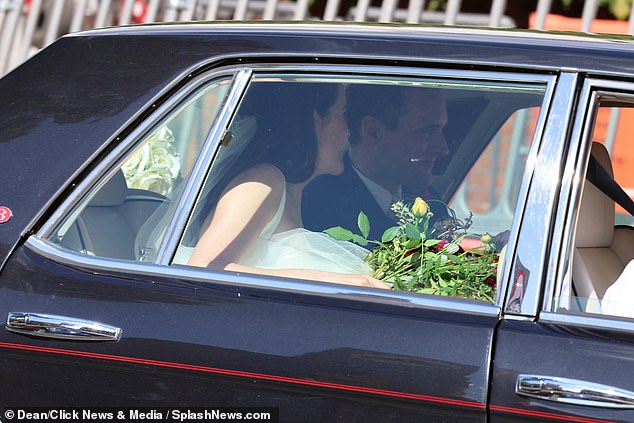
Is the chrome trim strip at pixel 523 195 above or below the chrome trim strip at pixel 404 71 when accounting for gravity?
below

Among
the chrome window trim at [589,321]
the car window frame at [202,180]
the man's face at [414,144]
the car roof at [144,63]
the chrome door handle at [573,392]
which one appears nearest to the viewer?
the chrome door handle at [573,392]

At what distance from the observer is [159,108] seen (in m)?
2.33

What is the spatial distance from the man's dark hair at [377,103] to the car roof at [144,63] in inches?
3.0

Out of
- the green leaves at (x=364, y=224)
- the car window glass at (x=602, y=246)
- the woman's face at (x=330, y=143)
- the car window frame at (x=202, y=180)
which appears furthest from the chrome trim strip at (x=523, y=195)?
the woman's face at (x=330, y=143)

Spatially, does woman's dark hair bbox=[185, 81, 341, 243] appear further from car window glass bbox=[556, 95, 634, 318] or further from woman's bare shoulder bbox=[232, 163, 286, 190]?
car window glass bbox=[556, 95, 634, 318]

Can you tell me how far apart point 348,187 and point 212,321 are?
50 cm

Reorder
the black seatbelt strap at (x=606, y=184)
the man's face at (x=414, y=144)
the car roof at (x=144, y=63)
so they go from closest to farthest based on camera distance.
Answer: the car roof at (x=144, y=63), the man's face at (x=414, y=144), the black seatbelt strap at (x=606, y=184)

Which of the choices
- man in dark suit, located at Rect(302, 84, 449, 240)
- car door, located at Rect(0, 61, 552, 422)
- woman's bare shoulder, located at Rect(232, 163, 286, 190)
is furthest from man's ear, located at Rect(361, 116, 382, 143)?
woman's bare shoulder, located at Rect(232, 163, 286, 190)

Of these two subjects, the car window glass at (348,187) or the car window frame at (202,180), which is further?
the car window glass at (348,187)

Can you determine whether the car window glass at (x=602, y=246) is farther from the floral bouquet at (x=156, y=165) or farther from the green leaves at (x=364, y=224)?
the floral bouquet at (x=156, y=165)

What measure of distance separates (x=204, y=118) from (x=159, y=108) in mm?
278

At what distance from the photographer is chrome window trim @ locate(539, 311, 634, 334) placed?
1.97 m

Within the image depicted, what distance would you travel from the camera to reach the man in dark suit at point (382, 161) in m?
2.32

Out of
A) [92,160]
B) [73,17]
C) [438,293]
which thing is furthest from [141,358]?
[73,17]
